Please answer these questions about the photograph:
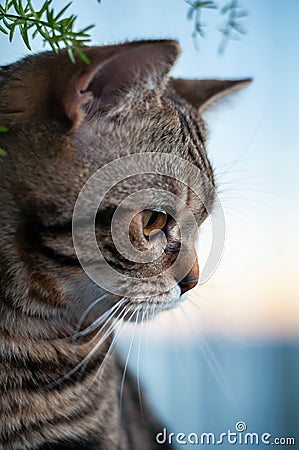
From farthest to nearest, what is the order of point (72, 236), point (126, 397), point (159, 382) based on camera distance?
point (159, 382), point (126, 397), point (72, 236)

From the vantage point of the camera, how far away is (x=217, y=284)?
1065 millimetres

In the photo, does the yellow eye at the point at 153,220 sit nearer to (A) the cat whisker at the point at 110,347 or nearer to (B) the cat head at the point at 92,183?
(B) the cat head at the point at 92,183

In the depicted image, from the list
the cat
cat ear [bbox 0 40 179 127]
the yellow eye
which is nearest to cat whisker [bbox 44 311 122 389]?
the cat

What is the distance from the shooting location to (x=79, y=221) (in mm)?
652

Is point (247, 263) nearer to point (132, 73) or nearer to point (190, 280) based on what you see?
point (190, 280)

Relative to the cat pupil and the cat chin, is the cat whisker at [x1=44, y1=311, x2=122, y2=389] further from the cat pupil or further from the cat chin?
the cat pupil

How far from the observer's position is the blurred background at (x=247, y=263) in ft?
3.38

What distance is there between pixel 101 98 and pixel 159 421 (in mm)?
613

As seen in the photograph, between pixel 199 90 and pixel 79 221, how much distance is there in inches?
12.7

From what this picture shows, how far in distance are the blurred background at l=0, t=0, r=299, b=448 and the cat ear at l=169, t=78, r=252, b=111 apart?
0.42 ft

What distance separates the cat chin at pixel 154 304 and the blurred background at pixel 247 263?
8.6 inches

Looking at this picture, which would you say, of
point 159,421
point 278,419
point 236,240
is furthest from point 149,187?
point 278,419

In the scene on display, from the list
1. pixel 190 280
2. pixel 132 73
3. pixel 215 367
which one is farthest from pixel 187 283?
pixel 215 367

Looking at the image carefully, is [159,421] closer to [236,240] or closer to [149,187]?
[236,240]
